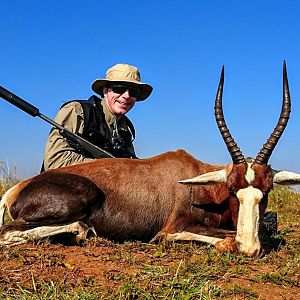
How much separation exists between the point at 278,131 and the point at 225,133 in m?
0.55

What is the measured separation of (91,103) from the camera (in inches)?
281

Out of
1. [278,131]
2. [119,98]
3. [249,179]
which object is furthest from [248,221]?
[119,98]

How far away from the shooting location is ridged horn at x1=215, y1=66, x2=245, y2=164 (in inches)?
214

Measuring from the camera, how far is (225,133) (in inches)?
221

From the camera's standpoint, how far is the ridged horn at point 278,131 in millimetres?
5301

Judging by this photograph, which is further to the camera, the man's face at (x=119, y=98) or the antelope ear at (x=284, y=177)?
the man's face at (x=119, y=98)

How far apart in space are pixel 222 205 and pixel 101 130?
2.13 metres

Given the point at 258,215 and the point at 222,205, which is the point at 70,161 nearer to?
the point at 222,205

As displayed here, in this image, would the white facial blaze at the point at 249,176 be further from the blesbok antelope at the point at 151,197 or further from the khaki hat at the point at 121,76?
the khaki hat at the point at 121,76

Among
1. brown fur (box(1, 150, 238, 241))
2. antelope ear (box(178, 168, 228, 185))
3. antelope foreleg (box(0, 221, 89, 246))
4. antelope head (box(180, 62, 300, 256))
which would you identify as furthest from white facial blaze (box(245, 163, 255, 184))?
antelope foreleg (box(0, 221, 89, 246))

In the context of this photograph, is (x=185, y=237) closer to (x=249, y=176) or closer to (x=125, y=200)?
(x=125, y=200)

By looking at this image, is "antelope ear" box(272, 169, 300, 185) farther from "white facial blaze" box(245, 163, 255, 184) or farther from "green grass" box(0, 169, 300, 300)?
"green grass" box(0, 169, 300, 300)

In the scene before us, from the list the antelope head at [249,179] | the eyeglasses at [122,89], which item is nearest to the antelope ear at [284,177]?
the antelope head at [249,179]

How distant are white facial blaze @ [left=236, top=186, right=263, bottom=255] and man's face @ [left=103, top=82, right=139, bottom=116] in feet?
9.03
